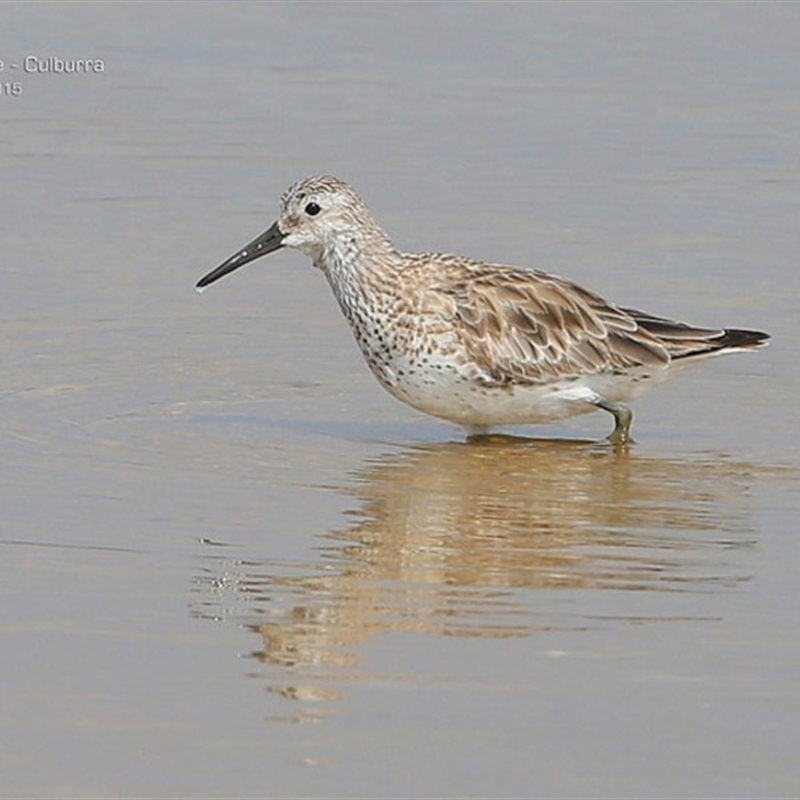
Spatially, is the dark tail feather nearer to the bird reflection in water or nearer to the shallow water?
the shallow water

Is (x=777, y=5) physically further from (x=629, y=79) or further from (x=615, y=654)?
(x=615, y=654)

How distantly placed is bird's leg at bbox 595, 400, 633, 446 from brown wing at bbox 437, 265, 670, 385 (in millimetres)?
168

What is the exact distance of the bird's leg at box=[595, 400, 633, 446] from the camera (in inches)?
420

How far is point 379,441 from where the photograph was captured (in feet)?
34.3

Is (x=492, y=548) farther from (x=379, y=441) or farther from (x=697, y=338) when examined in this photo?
(x=697, y=338)

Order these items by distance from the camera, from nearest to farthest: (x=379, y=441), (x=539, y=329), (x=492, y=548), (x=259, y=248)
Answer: (x=492, y=548), (x=379, y=441), (x=539, y=329), (x=259, y=248)

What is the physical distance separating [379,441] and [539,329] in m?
0.89

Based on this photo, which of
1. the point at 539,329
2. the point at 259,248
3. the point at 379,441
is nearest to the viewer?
the point at 379,441

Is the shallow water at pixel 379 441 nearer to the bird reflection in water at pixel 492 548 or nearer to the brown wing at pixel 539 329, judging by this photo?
the bird reflection in water at pixel 492 548

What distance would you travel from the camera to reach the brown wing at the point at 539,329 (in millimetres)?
10438

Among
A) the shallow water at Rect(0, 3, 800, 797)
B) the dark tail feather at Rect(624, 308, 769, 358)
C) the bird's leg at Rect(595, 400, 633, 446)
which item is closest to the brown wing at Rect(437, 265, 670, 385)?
the dark tail feather at Rect(624, 308, 769, 358)

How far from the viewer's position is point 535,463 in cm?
1026

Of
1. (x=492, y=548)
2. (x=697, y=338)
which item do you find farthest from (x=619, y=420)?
(x=492, y=548)

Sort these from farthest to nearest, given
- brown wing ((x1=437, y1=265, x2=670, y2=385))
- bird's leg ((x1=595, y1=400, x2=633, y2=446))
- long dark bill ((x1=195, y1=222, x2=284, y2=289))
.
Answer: long dark bill ((x1=195, y1=222, x2=284, y2=289)) < bird's leg ((x1=595, y1=400, x2=633, y2=446)) < brown wing ((x1=437, y1=265, x2=670, y2=385))
